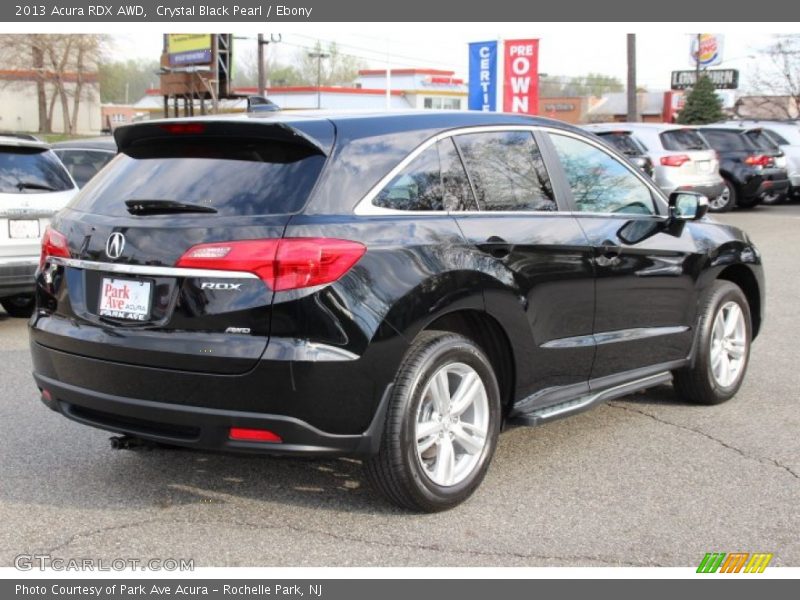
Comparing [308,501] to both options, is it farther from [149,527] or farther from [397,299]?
[397,299]

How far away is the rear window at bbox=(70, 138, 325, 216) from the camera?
158 inches

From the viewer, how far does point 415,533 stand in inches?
164

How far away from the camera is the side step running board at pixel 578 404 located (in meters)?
4.83

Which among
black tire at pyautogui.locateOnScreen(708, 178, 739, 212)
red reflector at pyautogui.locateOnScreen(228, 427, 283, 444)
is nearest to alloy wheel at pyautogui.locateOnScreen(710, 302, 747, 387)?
red reflector at pyautogui.locateOnScreen(228, 427, 283, 444)

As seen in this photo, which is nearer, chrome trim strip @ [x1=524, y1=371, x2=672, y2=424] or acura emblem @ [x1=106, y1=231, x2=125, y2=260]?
acura emblem @ [x1=106, y1=231, x2=125, y2=260]

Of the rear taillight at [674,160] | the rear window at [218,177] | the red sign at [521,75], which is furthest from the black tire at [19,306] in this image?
the red sign at [521,75]

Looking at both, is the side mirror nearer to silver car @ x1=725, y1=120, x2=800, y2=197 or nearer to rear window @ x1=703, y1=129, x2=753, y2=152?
rear window @ x1=703, y1=129, x2=753, y2=152

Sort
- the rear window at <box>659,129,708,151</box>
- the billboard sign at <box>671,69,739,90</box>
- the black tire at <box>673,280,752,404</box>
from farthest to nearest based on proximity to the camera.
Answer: the billboard sign at <box>671,69,739,90</box> → the rear window at <box>659,129,708,151</box> → the black tire at <box>673,280,752,404</box>

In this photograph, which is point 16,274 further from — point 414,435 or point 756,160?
point 756,160

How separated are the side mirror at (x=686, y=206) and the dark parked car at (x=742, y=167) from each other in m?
17.2

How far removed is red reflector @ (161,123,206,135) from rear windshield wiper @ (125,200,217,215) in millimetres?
384

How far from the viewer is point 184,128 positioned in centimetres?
437

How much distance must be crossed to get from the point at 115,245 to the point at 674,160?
56.6 feet
